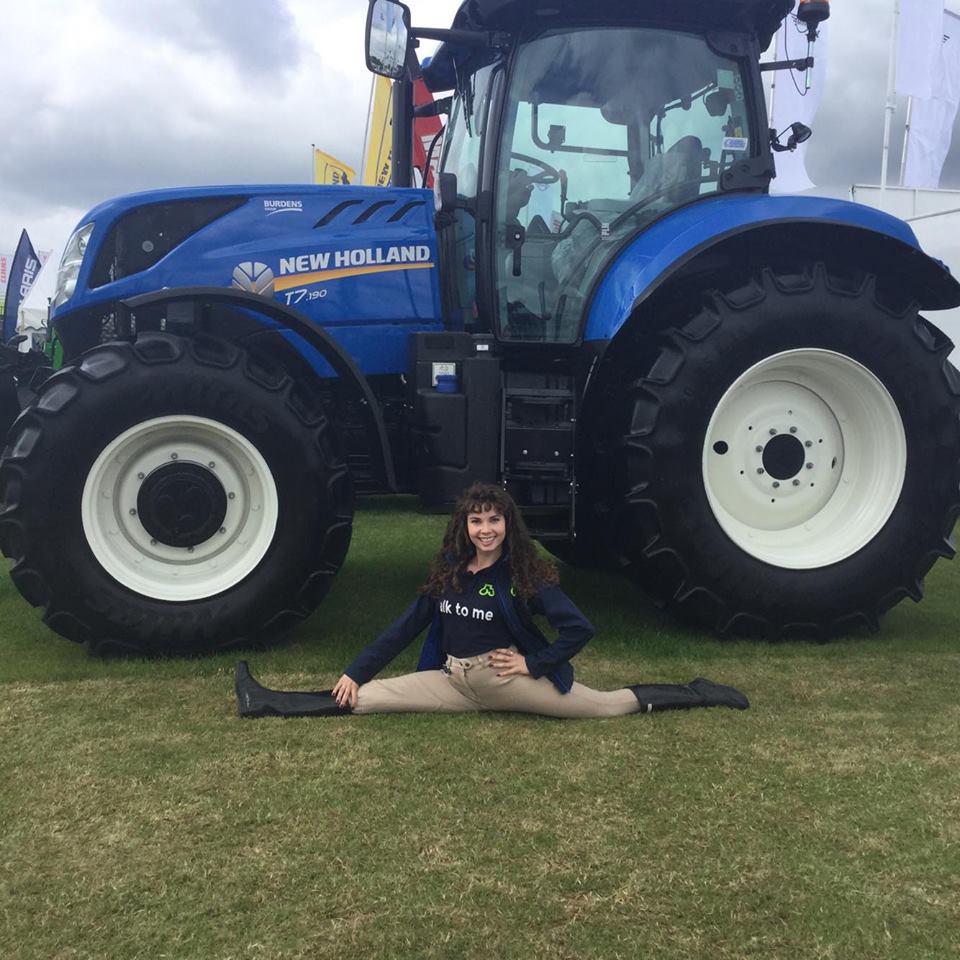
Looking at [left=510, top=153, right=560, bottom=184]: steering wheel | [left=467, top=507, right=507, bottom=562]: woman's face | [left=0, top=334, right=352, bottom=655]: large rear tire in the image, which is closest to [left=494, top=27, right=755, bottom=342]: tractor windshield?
[left=510, top=153, right=560, bottom=184]: steering wheel

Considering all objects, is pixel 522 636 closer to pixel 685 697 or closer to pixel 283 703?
pixel 685 697

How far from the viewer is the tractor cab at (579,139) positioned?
388 cm

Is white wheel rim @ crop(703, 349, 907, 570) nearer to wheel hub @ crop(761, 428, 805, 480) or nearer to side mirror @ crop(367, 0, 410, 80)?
wheel hub @ crop(761, 428, 805, 480)

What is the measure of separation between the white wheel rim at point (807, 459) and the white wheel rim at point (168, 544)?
5.82 ft

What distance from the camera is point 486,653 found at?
2936 millimetres

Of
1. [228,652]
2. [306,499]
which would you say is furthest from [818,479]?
[228,652]

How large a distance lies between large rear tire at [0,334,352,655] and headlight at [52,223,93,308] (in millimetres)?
700

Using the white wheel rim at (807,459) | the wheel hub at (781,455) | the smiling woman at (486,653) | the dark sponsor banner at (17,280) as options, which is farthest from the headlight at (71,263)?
the wheel hub at (781,455)

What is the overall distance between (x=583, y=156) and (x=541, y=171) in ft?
0.62

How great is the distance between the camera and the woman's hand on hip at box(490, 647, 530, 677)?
286 centimetres

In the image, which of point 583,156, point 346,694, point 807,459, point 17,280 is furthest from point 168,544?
point 17,280

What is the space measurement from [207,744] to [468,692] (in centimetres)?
79

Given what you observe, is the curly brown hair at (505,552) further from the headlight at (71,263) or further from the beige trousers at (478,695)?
the headlight at (71,263)

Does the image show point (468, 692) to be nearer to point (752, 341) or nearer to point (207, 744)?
point (207, 744)
